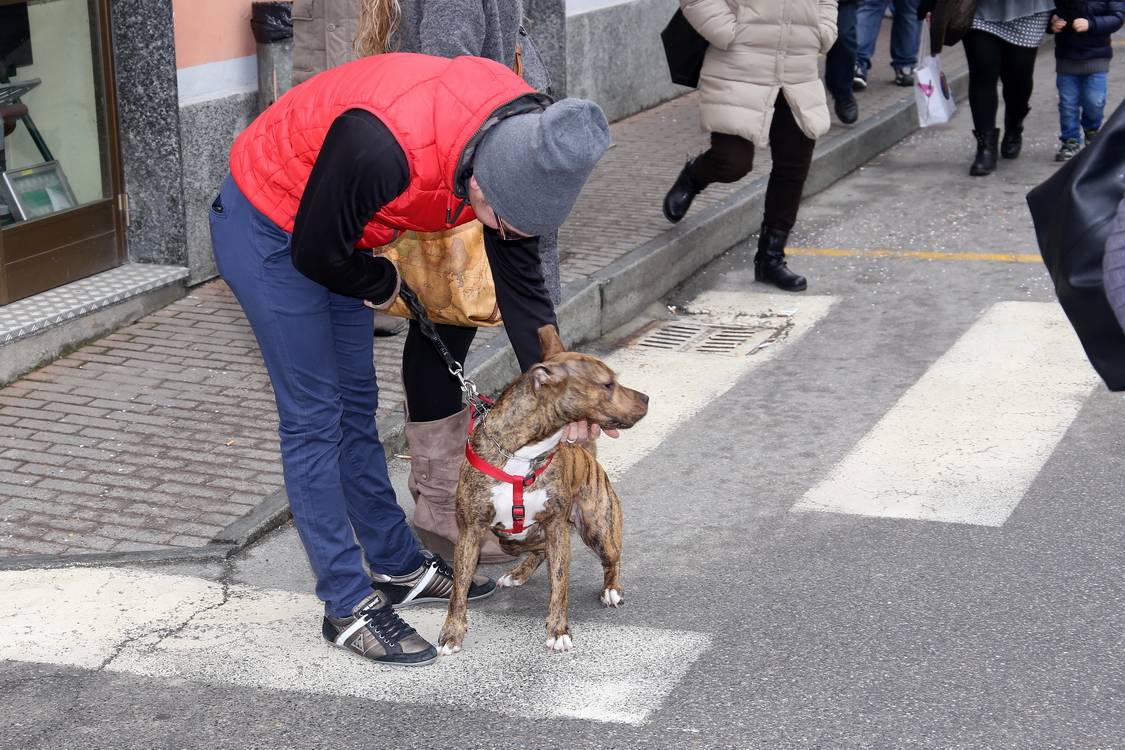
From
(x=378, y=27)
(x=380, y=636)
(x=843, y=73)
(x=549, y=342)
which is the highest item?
(x=378, y=27)

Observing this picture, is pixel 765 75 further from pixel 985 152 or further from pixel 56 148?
pixel 56 148

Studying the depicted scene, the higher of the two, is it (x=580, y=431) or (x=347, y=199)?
(x=347, y=199)

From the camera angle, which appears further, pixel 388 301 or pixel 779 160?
pixel 779 160

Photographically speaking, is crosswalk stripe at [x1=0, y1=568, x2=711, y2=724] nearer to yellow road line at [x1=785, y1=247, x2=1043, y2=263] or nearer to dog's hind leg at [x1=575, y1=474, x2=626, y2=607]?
dog's hind leg at [x1=575, y1=474, x2=626, y2=607]

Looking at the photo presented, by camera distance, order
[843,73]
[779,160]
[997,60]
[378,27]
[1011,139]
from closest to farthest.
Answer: [378,27] → [779,160] → [997,60] → [1011,139] → [843,73]

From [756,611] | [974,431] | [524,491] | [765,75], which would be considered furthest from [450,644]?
[765,75]

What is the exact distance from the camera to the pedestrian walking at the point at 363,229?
307 cm

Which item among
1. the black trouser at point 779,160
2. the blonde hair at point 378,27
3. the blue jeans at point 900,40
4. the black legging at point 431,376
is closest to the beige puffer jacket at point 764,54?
the black trouser at point 779,160

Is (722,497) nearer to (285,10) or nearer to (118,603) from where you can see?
(118,603)

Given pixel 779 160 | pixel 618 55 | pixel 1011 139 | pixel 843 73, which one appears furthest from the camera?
pixel 618 55

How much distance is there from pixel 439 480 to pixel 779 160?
3.60m

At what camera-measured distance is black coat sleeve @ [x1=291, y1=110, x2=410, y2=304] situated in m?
3.05

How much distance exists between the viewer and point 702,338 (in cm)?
684

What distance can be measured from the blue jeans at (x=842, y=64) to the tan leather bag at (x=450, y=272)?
7.40 m
